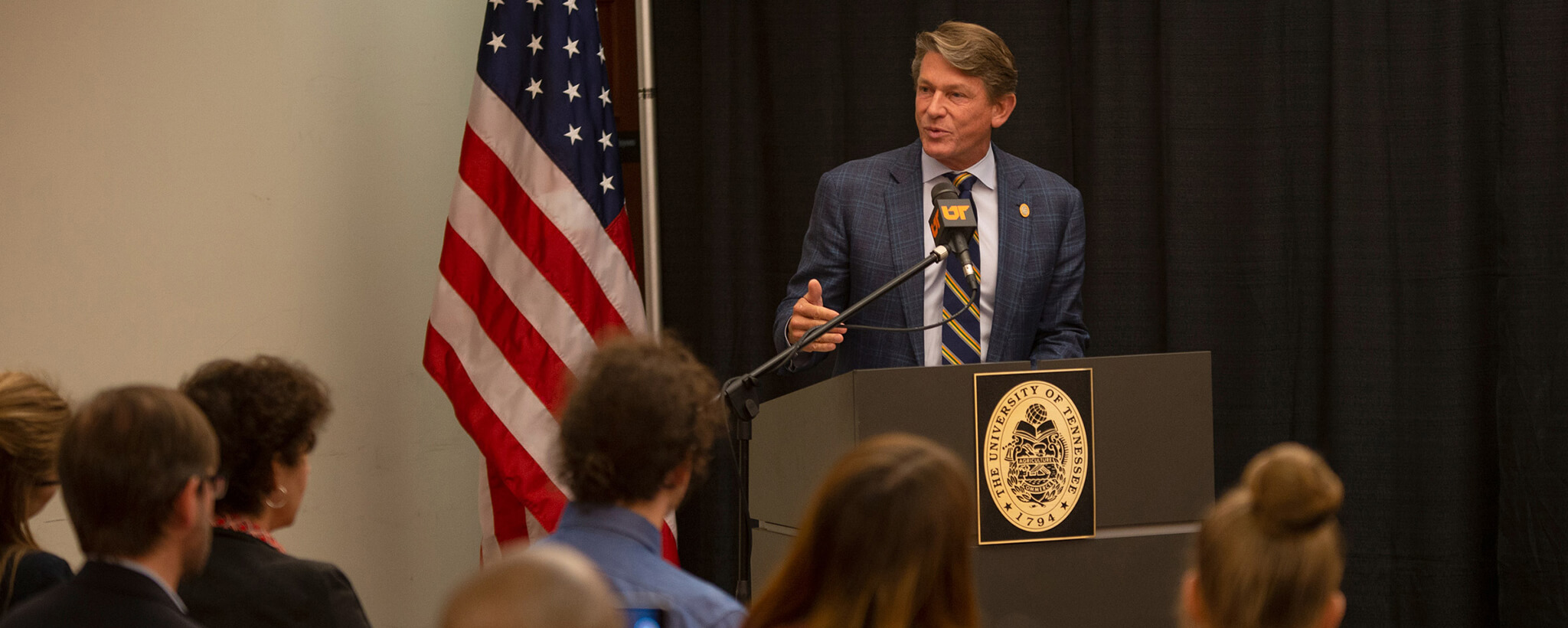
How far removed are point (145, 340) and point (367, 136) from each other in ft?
3.04

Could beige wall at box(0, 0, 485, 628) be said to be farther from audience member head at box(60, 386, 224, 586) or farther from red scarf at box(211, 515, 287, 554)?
audience member head at box(60, 386, 224, 586)

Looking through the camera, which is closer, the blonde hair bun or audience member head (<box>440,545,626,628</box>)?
audience member head (<box>440,545,626,628</box>)

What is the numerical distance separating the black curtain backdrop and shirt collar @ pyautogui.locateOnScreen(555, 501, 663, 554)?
95.9 inches

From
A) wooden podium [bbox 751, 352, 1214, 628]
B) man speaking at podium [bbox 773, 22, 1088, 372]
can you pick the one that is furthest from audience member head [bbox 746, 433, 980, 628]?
man speaking at podium [bbox 773, 22, 1088, 372]

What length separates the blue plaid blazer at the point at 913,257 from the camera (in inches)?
113

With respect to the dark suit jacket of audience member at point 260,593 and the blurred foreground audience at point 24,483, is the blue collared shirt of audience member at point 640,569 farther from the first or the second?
the blurred foreground audience at point 24,483

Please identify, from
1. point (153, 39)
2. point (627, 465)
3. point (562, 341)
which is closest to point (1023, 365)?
point (627, 465)

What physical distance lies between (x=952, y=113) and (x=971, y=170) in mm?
164

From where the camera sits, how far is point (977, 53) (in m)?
3.02

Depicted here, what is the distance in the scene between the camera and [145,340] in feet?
10.5

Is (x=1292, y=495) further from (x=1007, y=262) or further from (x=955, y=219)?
(x=1007, y=262)

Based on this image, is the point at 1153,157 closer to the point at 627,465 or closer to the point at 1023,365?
the point at 1023,365

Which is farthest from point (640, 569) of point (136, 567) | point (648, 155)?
point (648, 155)

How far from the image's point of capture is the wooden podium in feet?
7.00
